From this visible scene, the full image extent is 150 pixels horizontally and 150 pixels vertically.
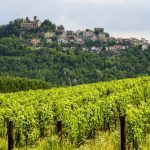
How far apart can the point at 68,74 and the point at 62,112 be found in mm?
127833

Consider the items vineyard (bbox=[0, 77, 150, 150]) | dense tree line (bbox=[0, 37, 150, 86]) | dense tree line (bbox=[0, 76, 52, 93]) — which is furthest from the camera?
dense tree line (bbox=[0, 37, 150, 86])

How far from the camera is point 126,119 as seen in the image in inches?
→ 581

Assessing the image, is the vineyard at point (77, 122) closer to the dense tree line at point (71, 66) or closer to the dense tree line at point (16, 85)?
the dense tree line at point (16, 85)

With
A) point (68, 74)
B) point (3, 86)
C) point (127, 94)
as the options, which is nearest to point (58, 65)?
point (68, 74)

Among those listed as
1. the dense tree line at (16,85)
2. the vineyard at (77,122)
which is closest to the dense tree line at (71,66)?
the dense tree line at (16,85)

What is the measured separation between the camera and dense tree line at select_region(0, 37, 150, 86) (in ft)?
480

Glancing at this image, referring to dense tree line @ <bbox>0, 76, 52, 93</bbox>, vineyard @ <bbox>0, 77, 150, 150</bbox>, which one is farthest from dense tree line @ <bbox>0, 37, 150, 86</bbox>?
vineyard @ <bbox>0, 77, 150, 150</bbox>

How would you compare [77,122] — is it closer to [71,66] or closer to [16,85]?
[16,85]

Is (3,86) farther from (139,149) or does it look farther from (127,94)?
(139,149)

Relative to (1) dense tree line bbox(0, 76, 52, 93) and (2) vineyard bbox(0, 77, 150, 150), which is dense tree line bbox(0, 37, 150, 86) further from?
(2) vineyard bbox(0, 77, 150, 150)

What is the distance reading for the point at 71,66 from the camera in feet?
540

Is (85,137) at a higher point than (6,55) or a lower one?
lower

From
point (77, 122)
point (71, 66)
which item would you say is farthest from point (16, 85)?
point (71, 66)

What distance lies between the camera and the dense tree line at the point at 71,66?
146m
